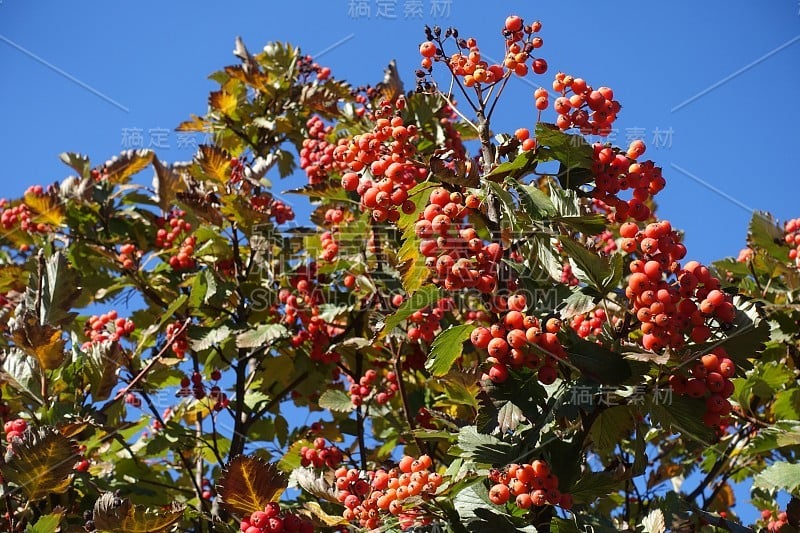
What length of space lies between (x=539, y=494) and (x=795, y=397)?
2.46 m

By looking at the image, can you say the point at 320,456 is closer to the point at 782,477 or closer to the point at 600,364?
the point at 600,364

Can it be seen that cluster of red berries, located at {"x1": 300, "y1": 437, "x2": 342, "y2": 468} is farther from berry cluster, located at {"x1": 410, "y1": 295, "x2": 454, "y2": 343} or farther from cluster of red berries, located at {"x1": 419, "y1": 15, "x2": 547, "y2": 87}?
cluster of red berries, located at {"x1": 419, "y1": 15, "x2": 547, "y2": 87}

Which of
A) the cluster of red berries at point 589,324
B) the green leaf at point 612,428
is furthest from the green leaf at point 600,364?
the cluster of red berries at point 589,324

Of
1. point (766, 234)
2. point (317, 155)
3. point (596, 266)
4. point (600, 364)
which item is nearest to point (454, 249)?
point (596, 266)

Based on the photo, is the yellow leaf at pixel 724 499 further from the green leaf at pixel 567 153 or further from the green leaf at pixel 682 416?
the green leaf at pixel 567 153

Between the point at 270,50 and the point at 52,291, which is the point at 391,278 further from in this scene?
the point at 270,50

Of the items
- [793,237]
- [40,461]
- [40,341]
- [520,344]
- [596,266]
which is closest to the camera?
[520,344]

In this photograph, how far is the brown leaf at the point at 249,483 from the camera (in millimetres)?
2609

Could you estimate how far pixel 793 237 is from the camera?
4535mm

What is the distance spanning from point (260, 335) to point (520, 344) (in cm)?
237

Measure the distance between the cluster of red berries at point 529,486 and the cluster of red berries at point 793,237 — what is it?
2838 millimetres

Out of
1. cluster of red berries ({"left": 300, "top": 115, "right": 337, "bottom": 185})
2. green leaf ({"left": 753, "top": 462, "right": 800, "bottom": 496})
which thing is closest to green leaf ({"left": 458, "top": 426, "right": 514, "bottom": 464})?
green leaf ({"left": 753, "top": 462, "right": 800, "bottom": 496})

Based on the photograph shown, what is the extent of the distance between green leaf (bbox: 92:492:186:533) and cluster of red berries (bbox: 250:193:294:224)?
234 centimetres

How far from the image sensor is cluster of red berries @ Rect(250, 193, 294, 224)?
15.7 ft
